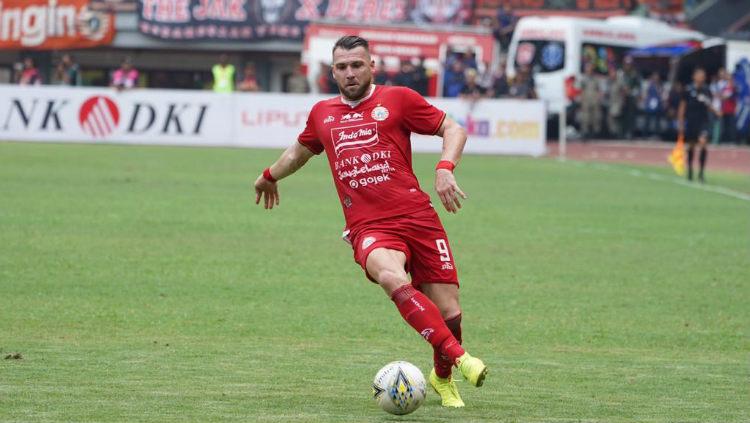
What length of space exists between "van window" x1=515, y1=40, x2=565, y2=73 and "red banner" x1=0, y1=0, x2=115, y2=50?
1502cm

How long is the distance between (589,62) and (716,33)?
9.95m

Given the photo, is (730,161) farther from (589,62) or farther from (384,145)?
(384,145)

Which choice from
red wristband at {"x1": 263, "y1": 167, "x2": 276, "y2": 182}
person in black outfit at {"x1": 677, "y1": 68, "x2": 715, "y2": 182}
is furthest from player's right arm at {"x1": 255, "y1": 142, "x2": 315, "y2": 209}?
person in black outfit at {"x1": 677, "y1": 68, "x2": 715, "y2": 182}

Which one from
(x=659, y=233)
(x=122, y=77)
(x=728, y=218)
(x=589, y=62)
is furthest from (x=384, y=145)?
(x=589, y=62)

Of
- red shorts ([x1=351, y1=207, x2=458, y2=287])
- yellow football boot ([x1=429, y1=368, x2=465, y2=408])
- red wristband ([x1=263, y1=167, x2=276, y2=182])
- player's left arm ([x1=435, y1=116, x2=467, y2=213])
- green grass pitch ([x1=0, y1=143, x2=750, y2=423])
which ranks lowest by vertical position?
green grass pitch ([x1=0, y1=143, x2=750, y2=423])

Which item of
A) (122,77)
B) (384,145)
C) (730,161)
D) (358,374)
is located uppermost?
(384,145)

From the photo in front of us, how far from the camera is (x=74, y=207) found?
786 inches

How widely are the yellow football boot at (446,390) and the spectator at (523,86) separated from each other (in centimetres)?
3209

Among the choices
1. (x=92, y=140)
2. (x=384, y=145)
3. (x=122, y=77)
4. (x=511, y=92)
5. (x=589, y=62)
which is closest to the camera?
(x=384, y=145)

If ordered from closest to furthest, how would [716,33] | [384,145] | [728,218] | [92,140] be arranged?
[384,145] → [728,218] → [92,140] → [716,33]

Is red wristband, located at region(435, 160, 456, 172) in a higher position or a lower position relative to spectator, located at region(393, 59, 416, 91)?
higher

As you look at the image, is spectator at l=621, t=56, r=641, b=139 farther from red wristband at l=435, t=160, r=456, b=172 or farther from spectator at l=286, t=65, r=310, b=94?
red wristband at l=435, t=160, r=456, b=172

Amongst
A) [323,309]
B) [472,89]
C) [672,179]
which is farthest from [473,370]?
[472,89]

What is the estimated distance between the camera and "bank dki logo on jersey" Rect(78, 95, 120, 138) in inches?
1377
